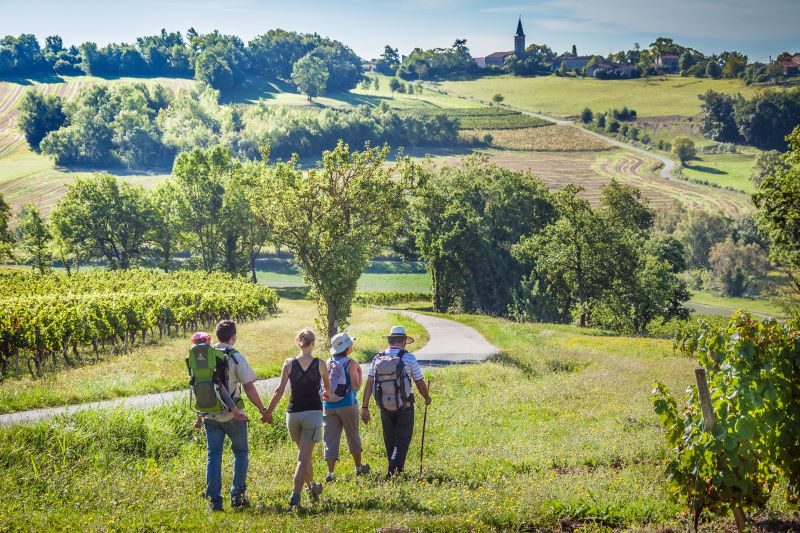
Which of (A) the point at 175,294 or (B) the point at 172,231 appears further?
(B) the point at 172,231

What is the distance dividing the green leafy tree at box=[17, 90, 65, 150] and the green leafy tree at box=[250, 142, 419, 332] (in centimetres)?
16000

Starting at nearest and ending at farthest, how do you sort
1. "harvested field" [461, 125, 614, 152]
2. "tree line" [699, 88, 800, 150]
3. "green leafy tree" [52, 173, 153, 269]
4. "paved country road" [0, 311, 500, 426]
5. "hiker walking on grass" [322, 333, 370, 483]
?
"hiker walking on grass" [322, 333, 370, 483] → "paved country road" [0, 311, 500, 426] → "green leafy tree" [52, 173, 153, 269] → "tree line" [699, 88, 800, 150] → "harvested field" [461, 125, 614, 152]

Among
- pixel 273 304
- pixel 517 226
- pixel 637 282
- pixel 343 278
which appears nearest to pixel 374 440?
pixel 343 278

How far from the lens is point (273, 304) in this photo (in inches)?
2037

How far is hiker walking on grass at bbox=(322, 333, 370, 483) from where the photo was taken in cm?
1022

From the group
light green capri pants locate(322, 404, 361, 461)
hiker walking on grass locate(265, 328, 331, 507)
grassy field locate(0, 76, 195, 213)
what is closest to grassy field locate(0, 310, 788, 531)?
light green capri pants locate(322, 404, 361, 461)

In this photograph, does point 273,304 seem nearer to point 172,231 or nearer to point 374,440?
point 172,231

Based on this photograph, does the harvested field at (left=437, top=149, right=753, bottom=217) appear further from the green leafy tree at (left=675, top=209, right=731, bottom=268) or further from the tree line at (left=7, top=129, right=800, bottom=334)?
the tree line at (left=7, top=129, right=800, bottom=334)

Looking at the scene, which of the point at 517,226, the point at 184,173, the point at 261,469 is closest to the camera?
the point at 261,469

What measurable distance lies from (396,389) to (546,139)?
533ft

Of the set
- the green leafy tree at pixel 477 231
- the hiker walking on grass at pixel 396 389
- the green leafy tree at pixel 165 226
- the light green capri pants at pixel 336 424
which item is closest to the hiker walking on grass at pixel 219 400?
the light green capri pants at pixel 336 424

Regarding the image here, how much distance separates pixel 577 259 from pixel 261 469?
143 ft

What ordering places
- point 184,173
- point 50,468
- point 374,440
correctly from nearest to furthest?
1. point 50,468
2. point 374,440
3. point 184,173

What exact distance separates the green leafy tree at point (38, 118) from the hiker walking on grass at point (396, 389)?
179m
